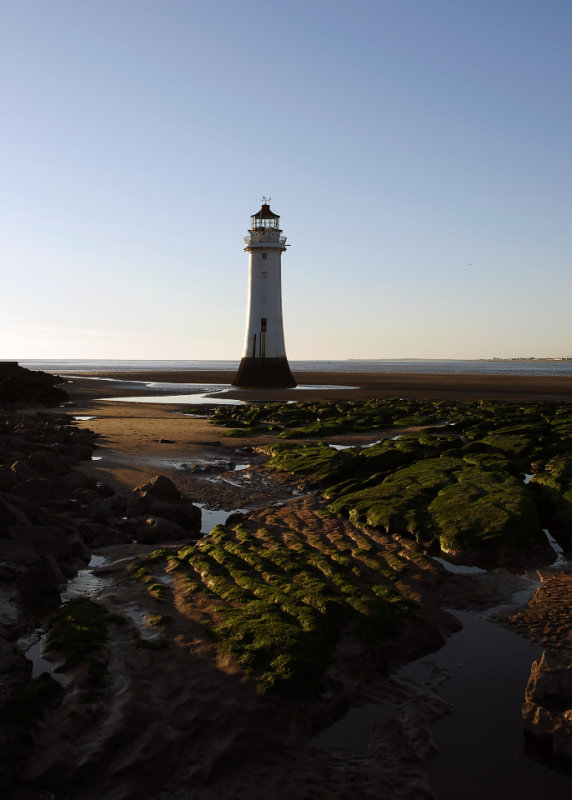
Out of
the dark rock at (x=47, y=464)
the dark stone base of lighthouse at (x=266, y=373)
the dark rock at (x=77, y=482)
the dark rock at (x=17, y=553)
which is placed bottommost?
the dark rock at (x=17, y=553)

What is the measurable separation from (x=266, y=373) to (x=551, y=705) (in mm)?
44309

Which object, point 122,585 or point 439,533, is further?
point 439,533

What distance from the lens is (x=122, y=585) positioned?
316 inches

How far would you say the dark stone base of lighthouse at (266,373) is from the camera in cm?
4894

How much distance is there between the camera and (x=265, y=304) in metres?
48.0

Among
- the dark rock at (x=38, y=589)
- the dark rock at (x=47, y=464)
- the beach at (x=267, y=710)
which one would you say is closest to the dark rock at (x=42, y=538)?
the beach at (x=267, y=710)

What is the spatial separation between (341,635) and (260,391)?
41.0 m

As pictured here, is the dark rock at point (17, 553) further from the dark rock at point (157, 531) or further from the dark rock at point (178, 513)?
the dark rock at point (178, 513)

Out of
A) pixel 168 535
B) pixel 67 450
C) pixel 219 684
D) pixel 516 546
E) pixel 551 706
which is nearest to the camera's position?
pixel 551 706

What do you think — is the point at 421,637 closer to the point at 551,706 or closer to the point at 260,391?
the point at 551,706

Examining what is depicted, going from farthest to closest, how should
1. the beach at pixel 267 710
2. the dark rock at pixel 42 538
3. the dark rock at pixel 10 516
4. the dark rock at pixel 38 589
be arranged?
1. the dark rock at pixel 10 516
2. the dark rock at pixel 42 538
3. the dark rock at pixel 38 589
4. the beach at pixel 267 710

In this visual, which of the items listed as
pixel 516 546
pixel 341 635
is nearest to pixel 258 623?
pixel 341 635

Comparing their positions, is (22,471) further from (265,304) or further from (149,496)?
(265,304)

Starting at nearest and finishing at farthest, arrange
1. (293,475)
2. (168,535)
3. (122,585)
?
(122,585), (168,535), (293,475)
